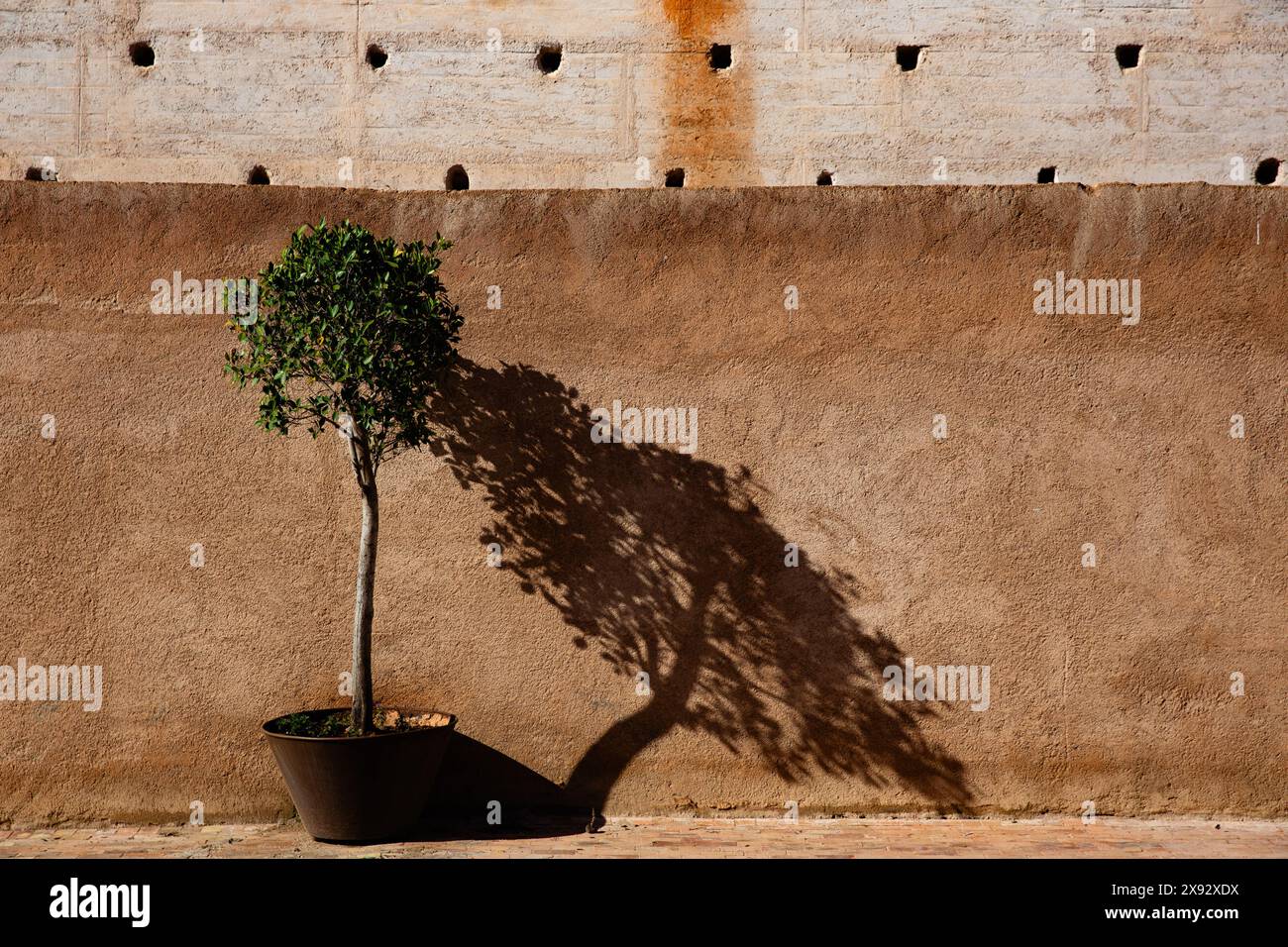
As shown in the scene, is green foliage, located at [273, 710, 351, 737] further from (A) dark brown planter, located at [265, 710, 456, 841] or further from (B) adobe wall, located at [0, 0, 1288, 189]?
(B) adobe wall, located at [0, 0, 1288, 189]

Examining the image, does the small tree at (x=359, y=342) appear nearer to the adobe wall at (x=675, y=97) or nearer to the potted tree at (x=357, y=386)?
the potted tree at (x=357, y=386)

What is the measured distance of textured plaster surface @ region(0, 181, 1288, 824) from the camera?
19.3ft

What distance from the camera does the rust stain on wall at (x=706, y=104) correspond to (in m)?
10.6

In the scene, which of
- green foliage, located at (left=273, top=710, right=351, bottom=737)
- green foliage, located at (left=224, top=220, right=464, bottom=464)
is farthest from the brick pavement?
green foliage, located at (left=224, top=220, right=464, bottom=464)

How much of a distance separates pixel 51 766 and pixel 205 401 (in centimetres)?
197

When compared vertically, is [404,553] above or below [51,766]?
above

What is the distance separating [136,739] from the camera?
5844 mm

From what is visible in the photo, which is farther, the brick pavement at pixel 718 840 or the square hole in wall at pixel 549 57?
the square hole in wall at pixel 549 57

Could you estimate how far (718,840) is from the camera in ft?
18.0

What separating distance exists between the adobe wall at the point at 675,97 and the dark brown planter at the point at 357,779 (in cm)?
646

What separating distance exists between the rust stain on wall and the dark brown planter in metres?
6.73

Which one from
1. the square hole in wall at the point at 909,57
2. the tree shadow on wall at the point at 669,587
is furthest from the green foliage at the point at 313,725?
the square hole in wall at the point at 909,57

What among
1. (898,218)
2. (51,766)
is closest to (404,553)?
(51,766)

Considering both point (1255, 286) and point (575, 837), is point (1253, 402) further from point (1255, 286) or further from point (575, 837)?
point (575, 837)
